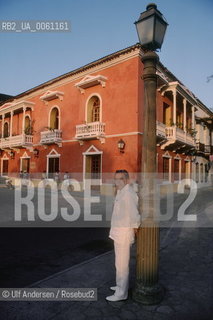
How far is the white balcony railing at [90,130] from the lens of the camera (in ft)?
46.3

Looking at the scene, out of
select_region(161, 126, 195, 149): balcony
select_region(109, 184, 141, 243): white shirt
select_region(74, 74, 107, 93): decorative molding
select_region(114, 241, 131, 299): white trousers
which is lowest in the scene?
select_region(114, 241, 131, 299): white trousers

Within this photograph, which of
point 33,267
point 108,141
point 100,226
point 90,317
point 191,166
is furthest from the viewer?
point 191,166

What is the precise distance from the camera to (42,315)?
2.61 metres

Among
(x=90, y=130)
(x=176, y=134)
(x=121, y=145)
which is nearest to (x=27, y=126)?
(x=90, y=130)

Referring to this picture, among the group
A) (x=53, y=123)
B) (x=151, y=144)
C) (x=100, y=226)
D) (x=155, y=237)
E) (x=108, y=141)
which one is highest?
(x=53, y=123)

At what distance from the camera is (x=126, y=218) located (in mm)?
2826

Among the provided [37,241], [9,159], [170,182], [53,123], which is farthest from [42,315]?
[9,159]

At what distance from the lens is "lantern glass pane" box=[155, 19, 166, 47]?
113 inches

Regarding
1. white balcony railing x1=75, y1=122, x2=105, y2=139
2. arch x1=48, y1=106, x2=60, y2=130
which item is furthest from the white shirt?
arch x1=48, y1=106, x2=60, y2=130

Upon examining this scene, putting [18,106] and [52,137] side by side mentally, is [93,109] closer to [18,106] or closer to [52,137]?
[52,137]

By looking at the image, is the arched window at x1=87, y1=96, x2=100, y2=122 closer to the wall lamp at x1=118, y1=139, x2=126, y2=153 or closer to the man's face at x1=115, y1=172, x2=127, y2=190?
the wall lamp at x1=118, y1=139, x2=126, y2=153

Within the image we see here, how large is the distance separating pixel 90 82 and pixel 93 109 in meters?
1.75

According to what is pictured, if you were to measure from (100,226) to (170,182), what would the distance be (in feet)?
33.7

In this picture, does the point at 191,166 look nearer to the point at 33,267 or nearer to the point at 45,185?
the point at 45,185
